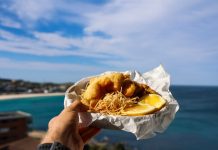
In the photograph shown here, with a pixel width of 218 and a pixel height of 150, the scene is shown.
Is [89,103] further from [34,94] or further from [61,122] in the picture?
[34,94]

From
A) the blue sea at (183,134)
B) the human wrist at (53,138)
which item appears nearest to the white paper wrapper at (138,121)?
the human wrist at (53,138)

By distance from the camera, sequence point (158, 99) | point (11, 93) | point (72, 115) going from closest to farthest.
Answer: point (72, 115) < point (158, 99) < point (11, 93)

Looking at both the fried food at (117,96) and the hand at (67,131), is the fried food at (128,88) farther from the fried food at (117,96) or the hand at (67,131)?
the hand at (67,131)

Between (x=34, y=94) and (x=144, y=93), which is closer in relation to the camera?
(x=144, y=93)

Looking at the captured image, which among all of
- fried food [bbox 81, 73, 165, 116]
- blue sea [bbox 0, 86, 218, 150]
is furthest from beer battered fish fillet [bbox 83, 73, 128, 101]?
blue sea [bbox 0, 86, 218, 150]

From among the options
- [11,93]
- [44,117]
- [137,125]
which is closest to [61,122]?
[137,125]

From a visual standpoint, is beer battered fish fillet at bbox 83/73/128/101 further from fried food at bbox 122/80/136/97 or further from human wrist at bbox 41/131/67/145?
Answer: human wrist at bbox 41/131/67/145

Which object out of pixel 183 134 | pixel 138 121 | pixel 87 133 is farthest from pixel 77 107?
pixel 183 134
